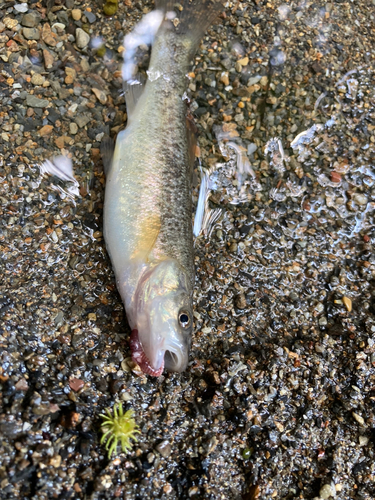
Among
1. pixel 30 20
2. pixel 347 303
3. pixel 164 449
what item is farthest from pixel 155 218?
pixel 30 20

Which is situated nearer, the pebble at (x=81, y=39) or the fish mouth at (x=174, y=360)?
the fish mouth at (x=174, y=360)

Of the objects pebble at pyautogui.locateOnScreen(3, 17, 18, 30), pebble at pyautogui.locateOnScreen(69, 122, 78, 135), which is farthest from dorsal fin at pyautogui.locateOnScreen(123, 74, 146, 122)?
pebble at pyautogui.locateOnScreen(3, 17, 18, 30)

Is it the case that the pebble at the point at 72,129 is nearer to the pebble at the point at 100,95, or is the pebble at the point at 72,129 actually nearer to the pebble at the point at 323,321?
the pebble at the point at 100,95

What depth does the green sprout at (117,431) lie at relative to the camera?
10.4 feet

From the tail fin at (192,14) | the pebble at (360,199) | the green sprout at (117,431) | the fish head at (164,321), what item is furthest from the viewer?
the tail fin at (192,14)

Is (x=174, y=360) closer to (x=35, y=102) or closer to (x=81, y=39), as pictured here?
(x=35, y=102)

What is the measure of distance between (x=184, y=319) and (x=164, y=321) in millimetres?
178

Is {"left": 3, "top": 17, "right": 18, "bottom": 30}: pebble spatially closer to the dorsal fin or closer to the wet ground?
the wet ground

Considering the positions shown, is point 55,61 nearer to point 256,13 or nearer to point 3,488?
point 256,13

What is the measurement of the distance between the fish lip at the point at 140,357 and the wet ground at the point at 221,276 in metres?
0.11

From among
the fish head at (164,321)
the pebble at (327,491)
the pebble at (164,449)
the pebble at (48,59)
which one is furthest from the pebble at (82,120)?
the pebble at (327,491)

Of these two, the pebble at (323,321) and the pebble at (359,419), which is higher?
the pebble at (323,321)

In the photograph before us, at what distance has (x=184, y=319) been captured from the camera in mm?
3539

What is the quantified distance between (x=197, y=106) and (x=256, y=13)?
148cm
